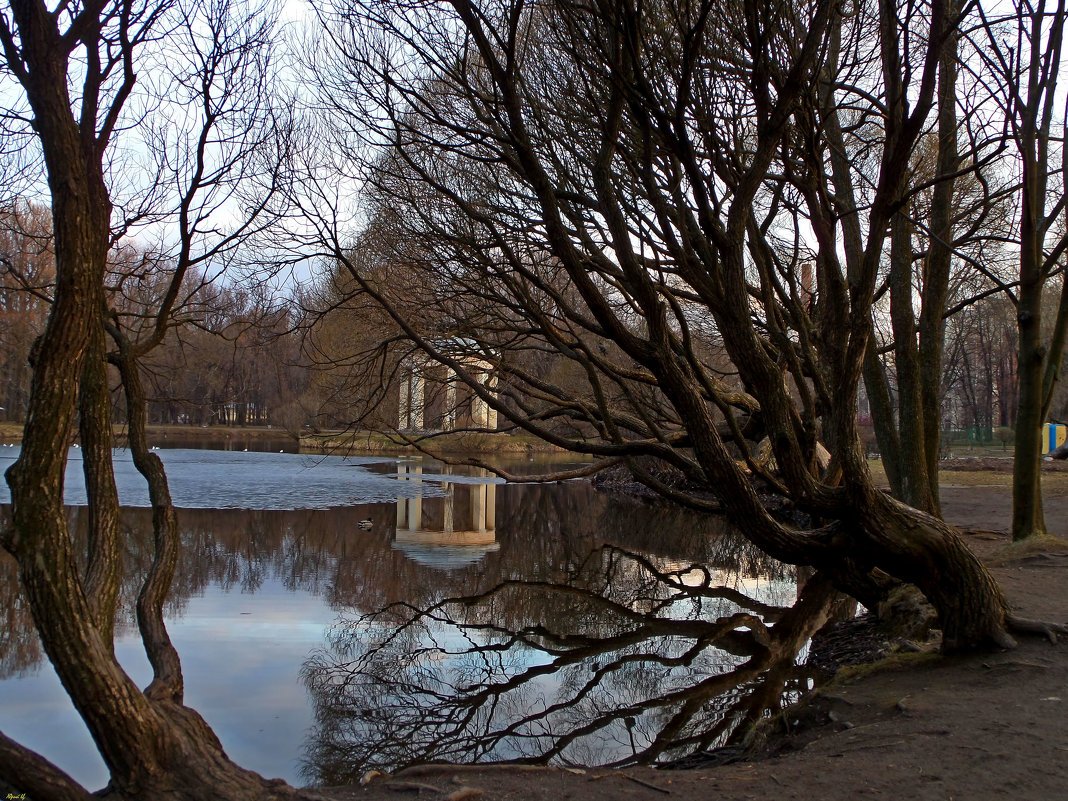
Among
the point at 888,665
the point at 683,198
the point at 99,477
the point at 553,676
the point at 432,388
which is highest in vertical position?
the point at 683,198

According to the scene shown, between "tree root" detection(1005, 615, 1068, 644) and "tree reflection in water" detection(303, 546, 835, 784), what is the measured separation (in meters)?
1.78

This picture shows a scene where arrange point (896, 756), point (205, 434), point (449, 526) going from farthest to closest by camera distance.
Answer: point (205, 434), point (449, 526), point (896, 756)

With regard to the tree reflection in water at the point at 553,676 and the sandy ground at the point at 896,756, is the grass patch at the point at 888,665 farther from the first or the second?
the tree reflection in water at the point at 553,676

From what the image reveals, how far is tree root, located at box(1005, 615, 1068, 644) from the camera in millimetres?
5730

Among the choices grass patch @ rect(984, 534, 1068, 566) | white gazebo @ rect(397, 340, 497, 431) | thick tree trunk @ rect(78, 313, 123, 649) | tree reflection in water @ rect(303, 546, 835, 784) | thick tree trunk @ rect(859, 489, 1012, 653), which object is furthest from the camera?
white gazebo @ rect(397, 340, 497, 431)

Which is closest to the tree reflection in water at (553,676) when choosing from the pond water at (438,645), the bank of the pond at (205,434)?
the pond water at (438,645)

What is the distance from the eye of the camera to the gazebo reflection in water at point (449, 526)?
45.5 feet

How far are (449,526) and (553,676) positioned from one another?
998 centimetres

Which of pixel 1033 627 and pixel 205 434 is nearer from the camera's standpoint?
pixel 1033 627

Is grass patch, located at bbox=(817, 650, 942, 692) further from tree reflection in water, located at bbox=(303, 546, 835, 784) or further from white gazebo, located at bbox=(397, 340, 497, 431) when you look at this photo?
white gazebo, located at bbox=(397, 340, 497, 431)

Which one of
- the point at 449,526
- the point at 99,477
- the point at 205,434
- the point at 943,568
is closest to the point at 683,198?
the point at 943,568

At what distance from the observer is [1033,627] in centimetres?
577

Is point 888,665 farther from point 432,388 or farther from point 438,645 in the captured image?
point 432,388

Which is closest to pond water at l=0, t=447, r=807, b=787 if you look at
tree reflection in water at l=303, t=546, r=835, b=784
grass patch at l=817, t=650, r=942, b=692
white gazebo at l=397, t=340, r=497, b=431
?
tree reflection in water at l=303, t=546, r=835, b=784
